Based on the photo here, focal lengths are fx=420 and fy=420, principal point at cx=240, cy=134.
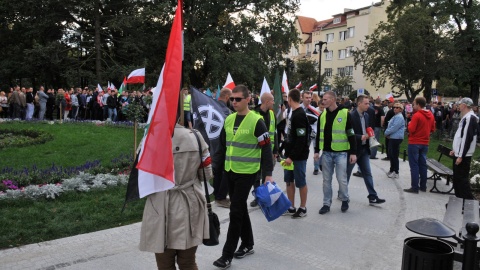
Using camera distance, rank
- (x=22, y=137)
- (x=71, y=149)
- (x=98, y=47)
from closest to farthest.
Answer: (x=71, y=149)
(x=22, y=137)
(x=98, y=47)

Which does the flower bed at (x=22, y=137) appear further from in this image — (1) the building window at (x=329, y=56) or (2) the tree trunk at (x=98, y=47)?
(1) the building window at (x=329, y=56)

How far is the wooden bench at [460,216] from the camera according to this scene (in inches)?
182

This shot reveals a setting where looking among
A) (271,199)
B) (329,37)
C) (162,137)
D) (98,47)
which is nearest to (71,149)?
(271,199)

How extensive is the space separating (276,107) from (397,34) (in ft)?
67.0

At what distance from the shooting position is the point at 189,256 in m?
3.67

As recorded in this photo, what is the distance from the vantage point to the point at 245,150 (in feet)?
16.8

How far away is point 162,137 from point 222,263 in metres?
2.13

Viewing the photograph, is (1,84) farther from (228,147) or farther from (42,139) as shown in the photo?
(228,147)

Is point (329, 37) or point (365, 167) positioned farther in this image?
point (329, 37)

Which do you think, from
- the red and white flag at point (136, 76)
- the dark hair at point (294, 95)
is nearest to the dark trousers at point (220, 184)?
the dark hair at point (294, 95)

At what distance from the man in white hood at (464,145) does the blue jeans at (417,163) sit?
1.11m

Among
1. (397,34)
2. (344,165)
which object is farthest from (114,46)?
(344,165)

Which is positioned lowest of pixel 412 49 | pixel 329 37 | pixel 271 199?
pixel 271 199

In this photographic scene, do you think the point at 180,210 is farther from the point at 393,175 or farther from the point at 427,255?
the point at 393,175
